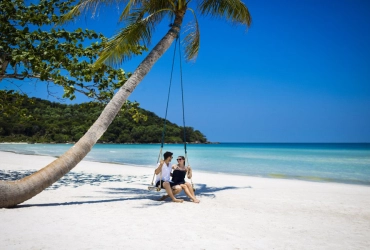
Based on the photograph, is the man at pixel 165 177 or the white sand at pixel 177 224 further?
the man at pixel 165 177

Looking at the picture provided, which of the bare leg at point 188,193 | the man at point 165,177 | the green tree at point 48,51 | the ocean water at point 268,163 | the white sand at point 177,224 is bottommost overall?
the ocean water at point 268,163

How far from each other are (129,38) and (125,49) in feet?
0.86

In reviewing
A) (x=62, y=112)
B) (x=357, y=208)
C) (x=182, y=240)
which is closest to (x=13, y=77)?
(x=182, y=240)

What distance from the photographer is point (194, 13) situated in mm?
7957

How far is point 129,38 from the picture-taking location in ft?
23.2

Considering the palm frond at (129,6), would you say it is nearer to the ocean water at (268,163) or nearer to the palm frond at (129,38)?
the palm frond at (129,38)

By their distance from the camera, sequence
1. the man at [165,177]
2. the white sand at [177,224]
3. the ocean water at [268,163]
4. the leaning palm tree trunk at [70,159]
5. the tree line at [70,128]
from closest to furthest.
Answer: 1. the white sand at [177,224]
2. the leaning palm tree trunk at [70,159]
3. the man at [165,177]
4. the ocean water at [268,163]
5. the tree line at [70,128]

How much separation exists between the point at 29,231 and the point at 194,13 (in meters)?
6.12

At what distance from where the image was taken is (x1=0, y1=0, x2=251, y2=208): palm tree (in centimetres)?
539

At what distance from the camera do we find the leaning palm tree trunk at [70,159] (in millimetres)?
5273

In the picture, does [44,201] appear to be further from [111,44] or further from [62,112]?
[62,112]

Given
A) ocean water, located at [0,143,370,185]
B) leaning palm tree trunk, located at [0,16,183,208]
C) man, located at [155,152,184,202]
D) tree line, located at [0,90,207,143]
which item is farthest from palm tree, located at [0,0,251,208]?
tree line, located at [0,90,207,143]

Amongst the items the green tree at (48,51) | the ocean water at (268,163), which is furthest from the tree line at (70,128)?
the green tree at (48,51)

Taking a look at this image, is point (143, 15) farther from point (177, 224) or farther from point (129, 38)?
point (177, 224)
